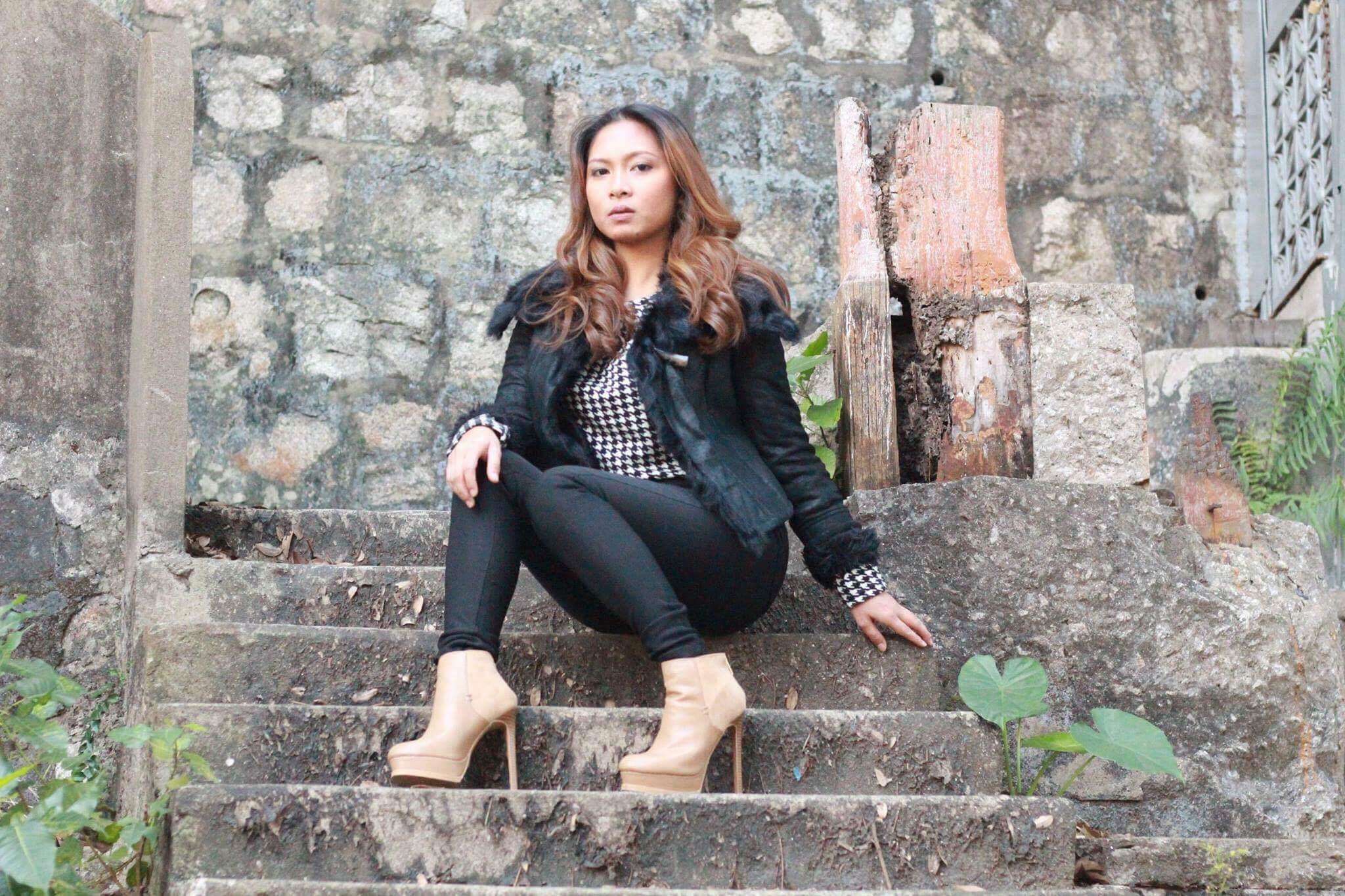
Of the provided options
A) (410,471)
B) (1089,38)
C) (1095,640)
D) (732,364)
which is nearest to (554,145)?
(410,471)

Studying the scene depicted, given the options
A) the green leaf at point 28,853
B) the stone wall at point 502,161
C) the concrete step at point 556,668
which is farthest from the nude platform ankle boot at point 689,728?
the stone wall at point 502,161

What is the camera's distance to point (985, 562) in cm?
275

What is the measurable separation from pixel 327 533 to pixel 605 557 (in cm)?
108

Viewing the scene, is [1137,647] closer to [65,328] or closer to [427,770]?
[427,770]

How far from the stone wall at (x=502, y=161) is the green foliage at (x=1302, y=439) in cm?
72

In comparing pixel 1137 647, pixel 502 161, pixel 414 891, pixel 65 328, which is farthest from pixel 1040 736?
pixel 502 161

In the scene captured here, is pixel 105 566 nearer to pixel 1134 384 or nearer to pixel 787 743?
pixel 787 743

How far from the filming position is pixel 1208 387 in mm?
4371

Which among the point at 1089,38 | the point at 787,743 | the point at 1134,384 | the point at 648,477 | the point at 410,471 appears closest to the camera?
the point at 787,743

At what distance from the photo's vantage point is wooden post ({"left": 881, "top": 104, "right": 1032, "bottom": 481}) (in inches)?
118

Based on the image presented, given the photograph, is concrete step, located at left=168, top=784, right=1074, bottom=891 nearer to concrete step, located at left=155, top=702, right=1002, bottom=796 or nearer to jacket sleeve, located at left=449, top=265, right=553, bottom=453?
concrete step, located at left=155, top=702, right=1002, bottom=796

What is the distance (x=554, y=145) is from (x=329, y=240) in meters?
0.78

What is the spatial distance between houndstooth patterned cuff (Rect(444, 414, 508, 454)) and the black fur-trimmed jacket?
0.02m

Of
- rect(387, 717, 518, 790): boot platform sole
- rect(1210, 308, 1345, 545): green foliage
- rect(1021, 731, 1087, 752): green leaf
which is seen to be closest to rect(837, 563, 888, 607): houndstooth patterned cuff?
rect(1021, 731, 1087, 752): green leaf
